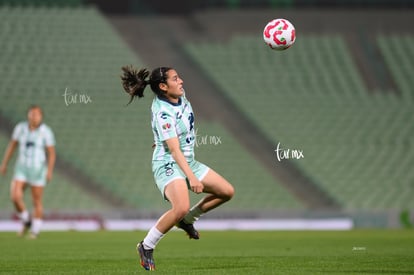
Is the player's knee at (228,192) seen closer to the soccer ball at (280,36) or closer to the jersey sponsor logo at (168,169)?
the jersey sponsor logo at (168,169)

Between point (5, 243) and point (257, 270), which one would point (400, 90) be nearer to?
point (5, 243)

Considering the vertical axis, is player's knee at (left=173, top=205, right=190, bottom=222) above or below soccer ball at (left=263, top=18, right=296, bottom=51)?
below

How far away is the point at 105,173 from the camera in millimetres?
27406

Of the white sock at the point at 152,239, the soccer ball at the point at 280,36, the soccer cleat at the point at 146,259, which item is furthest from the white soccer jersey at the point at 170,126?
the soccer ball at the point at 280,36

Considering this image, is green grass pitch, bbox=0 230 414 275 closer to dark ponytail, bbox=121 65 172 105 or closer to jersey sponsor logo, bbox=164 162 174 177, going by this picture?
jersey sponsor logo, bbox=164 162 174 177

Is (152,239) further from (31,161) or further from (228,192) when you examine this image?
(31,161)

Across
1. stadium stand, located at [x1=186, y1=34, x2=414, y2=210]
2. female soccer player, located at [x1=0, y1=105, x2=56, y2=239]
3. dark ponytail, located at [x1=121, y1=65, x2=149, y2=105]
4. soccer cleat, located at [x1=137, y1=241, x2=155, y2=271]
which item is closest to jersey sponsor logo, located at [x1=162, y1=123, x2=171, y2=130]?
dark ponytail, located at [x1=121, y1=65, x2=149, y2=105]

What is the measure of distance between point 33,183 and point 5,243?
10.0 feet

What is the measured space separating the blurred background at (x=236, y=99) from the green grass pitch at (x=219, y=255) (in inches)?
246

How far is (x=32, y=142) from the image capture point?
19.5 metres

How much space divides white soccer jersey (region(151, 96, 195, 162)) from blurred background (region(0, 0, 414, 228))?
1280cm

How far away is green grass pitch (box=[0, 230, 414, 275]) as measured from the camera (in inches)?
431

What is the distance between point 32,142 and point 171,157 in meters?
8.92

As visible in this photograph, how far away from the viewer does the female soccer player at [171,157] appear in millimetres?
10742
